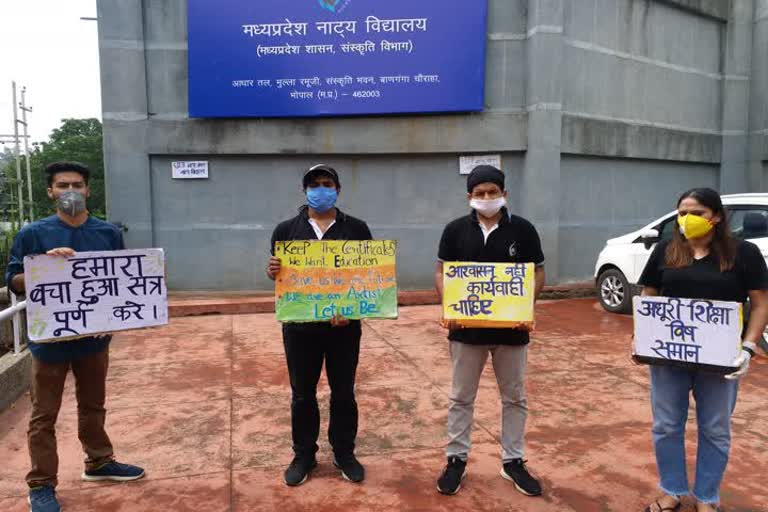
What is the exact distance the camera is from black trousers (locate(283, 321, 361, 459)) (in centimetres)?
360

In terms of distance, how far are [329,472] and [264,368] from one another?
261cm

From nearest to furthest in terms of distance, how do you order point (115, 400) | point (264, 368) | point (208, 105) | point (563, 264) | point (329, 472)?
point (329, 472)
point (115, 400)
point (264, 368)
point (208, 105)
point (563, 264)

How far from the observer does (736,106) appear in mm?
12930

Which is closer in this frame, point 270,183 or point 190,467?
point 190,467

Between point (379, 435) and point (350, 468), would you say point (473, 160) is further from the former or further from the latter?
point (350, 468)

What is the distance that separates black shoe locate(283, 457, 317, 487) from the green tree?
4114cm

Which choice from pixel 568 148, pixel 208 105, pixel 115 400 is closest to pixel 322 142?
pixel 208 105

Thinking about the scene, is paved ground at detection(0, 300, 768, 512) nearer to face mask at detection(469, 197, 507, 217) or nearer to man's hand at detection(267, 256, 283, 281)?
man's hand at detection(267, 256, 283, 281)

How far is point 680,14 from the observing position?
1227 centimetres

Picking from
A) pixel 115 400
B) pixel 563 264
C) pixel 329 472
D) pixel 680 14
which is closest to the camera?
pixel 329 472

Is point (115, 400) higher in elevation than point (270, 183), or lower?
lower

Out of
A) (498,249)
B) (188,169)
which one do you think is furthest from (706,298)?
(188,169)

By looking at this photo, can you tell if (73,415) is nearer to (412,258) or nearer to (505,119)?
(412,258)

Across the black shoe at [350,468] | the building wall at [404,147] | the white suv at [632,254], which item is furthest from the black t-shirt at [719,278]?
the building wall at [404,147]
